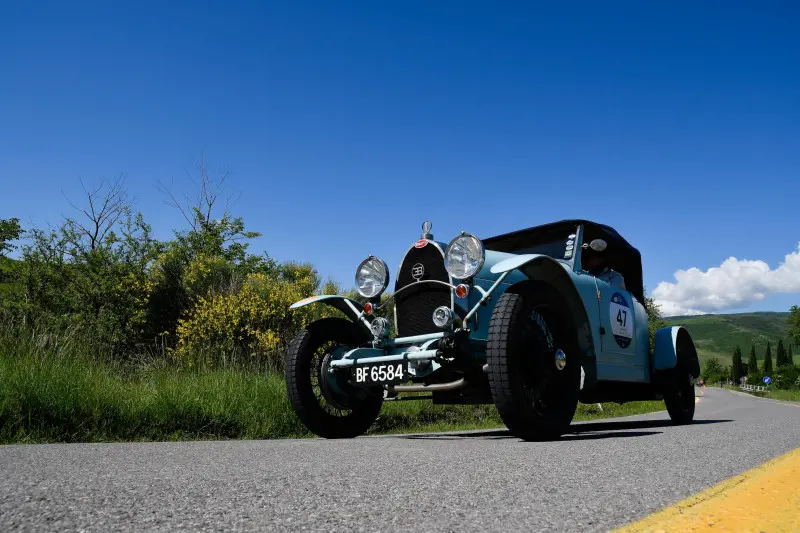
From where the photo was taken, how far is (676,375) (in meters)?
7.30

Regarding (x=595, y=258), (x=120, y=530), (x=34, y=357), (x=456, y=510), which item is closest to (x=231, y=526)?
(x=120, y=530)

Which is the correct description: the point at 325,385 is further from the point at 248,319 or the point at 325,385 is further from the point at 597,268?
the point at 248,319

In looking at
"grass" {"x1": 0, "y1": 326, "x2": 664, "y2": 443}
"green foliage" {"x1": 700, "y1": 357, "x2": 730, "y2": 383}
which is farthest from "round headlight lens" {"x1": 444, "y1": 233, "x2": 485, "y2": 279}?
"green foliage" {"x1": 700, "y1": 357, "x2": 730, "y2": 383}

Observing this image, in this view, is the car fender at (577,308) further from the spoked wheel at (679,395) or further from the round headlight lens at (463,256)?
the spoked wheel at (679,395)

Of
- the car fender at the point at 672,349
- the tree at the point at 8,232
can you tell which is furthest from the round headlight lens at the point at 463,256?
the tree at the point at 8,232

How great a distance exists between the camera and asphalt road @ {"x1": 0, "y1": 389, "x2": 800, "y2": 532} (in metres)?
1.72

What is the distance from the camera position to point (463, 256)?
505 cm

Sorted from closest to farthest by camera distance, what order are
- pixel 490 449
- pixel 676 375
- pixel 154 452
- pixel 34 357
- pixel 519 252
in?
pixel 154 452 → pixel 490 449 → pixel 34 357 → pixel 519 252 → pixel 676 375

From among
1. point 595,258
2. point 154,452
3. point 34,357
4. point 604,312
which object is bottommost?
point 154,452

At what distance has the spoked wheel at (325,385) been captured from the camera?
5.50 metres

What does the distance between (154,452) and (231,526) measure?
7.12ft

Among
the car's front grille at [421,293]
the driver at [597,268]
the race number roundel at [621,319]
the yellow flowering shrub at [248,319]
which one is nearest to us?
the car's front grille at [421,293]

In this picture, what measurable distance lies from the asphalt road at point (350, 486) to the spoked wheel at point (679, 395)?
357cm

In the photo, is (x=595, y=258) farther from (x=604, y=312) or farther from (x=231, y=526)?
(x=231, y=526)
